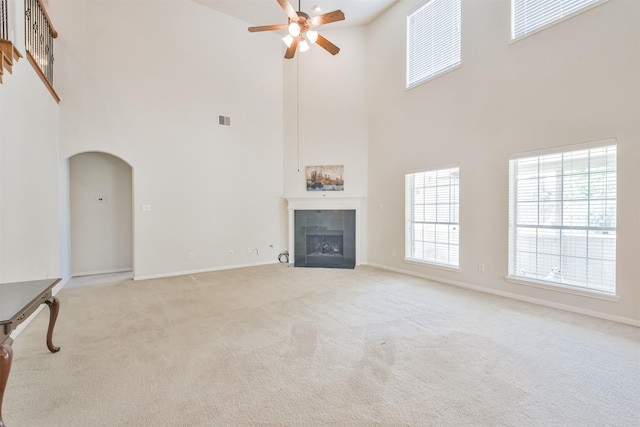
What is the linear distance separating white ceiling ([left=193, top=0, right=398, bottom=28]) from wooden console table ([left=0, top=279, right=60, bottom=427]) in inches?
237

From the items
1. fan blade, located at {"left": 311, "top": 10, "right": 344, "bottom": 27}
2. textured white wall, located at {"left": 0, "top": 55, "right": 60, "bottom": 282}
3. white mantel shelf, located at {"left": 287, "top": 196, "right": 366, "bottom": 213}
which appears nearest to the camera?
textured white wall, located at {"left": 0, "top": 55, "right": 60, "bottom": 282}

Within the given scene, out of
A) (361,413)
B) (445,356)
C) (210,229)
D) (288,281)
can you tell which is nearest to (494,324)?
(445,356)

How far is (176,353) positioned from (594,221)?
473cm

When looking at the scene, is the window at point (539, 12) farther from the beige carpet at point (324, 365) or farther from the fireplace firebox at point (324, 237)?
the fireplace firebox at point (324, 237)

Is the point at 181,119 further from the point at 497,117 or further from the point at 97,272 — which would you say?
the point at 497,117

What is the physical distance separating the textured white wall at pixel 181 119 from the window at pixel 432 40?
3.10 m

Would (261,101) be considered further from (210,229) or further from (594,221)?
(594,221)

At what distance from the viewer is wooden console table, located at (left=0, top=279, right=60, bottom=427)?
164cm

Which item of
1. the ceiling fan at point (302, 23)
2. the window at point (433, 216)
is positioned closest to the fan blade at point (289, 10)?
the ceiling fan at point (302, 23)

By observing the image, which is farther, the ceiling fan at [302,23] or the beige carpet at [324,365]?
the ceiling fan at [302,23]

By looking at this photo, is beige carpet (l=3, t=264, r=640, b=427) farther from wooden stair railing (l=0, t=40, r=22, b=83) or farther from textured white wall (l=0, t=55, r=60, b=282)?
wooden stair railing (l=0, t=40, r=22, b=83)

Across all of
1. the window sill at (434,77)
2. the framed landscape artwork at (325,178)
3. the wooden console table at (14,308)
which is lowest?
the wooden console table at (14,308)

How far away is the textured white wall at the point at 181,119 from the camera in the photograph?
17.0ft

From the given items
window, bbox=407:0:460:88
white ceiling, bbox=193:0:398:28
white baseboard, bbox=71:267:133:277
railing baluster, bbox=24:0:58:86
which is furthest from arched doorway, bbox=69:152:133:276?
window, bbox=407:0:460:88
